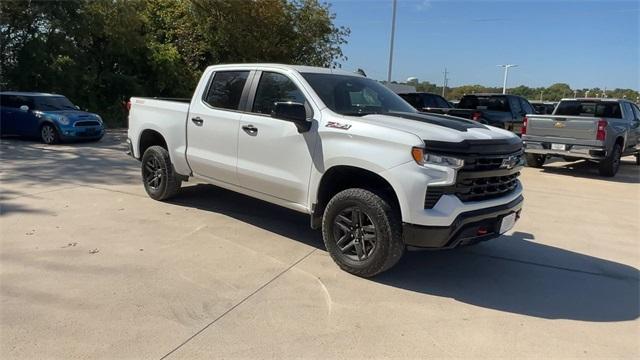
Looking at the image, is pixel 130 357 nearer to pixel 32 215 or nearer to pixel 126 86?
pixel 32 215

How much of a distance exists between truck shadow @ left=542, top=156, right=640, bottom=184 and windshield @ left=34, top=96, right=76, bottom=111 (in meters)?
12.9

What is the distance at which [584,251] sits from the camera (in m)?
6.05

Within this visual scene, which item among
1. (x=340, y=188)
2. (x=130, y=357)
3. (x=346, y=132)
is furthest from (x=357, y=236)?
(x=130, y=357)

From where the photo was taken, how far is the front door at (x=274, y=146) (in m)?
5.09

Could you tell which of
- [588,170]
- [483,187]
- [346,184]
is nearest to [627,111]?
[588,170]

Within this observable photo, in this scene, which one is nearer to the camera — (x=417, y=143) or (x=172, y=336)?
(x=172, y=336)

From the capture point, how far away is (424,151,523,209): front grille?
14.0 ft

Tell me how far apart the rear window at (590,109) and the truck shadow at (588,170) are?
1.47m

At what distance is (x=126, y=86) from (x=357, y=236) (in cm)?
1877

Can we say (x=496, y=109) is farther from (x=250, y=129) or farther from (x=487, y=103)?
(x=250, y=129)

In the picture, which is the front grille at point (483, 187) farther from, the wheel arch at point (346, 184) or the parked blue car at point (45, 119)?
the parked blue car at point (45, 119)

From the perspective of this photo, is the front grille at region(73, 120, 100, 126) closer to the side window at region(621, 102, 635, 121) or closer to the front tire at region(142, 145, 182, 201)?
the front tire at region(142, 145, 182, 201)

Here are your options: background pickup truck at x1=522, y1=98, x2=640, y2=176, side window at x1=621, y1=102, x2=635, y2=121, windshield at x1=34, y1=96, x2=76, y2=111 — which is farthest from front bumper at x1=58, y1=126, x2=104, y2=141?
side window at x1=621, y1=102, x2=635, y2=121

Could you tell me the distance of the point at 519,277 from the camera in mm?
5062
